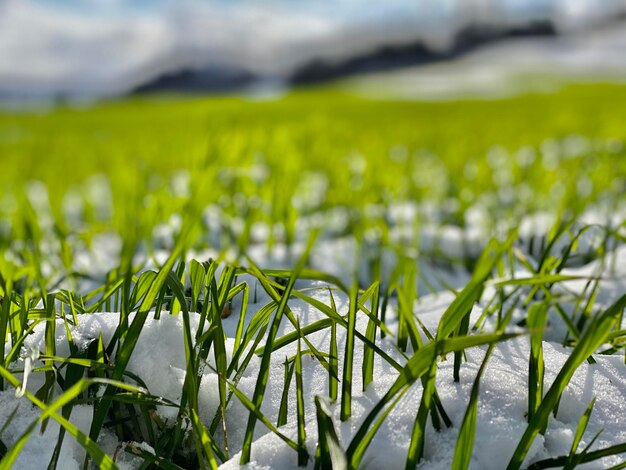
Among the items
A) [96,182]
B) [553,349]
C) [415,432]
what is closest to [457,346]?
[415,432]

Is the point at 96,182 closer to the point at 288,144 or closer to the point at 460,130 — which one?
the point at 288,144

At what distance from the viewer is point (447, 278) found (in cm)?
157

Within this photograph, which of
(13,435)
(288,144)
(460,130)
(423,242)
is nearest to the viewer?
(13,435)

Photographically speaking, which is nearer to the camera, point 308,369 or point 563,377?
point 563,377

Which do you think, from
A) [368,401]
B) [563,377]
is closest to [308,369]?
[368,401]

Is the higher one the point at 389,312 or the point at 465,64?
the point at 465,64

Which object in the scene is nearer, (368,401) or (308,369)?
(368,401)

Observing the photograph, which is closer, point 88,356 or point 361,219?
point 88,356

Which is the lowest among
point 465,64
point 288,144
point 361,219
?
point 361,219

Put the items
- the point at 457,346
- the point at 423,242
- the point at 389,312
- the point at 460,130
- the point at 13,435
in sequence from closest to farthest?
the point at 457,346 < the point at 13,435 < the point at 389,312 < the point at 423,242 < the point at 460,130

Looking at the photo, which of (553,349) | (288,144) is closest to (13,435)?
(553,349)

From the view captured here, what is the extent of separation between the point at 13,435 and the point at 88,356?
4.8 inches

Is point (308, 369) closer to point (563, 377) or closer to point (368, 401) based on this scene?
point (368, 401)

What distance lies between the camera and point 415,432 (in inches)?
25.2
